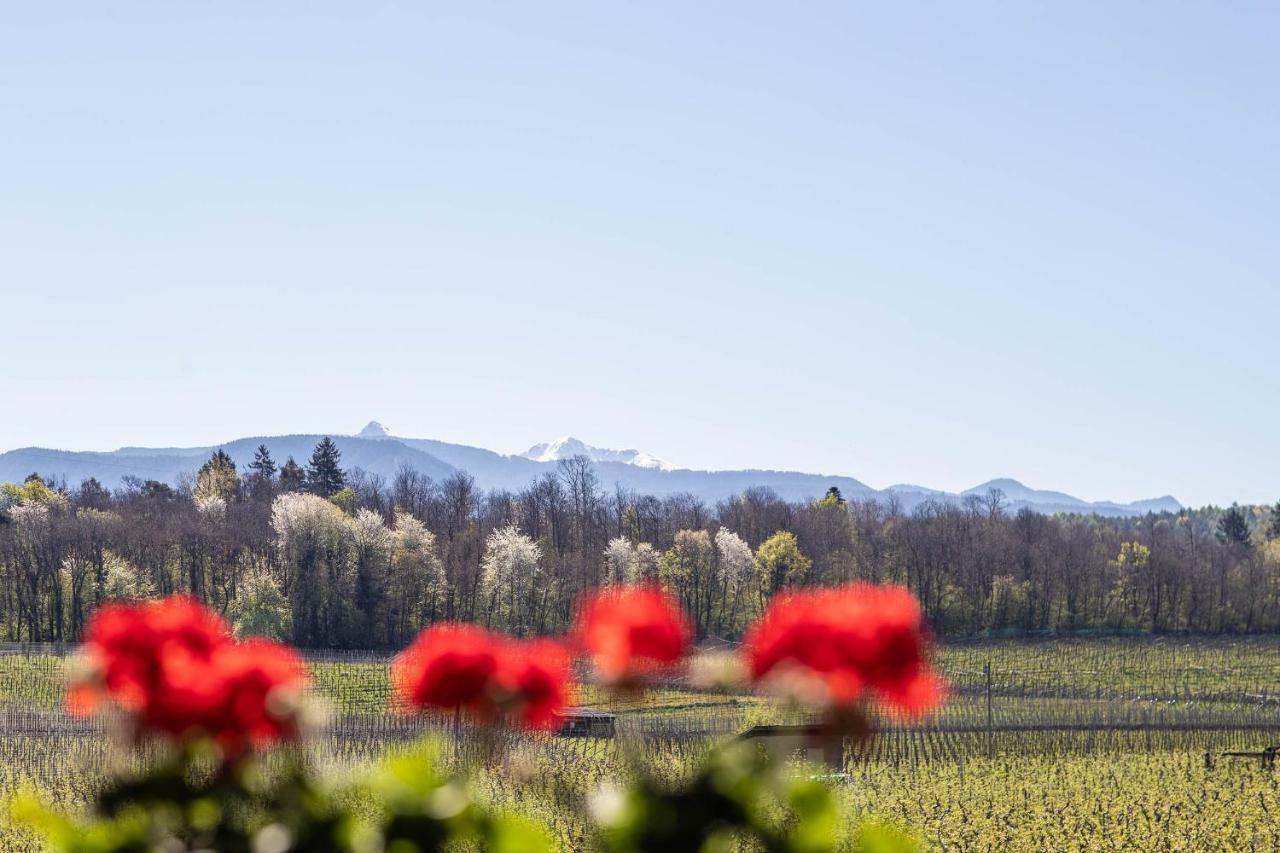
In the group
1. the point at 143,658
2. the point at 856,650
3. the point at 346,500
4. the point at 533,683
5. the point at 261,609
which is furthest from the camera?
the point at 346,500

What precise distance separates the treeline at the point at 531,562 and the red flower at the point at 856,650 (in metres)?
53.5

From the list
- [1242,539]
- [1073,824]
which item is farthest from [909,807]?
[1242,539]

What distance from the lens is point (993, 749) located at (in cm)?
3462

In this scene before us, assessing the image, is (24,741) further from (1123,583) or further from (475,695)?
(1123,583)

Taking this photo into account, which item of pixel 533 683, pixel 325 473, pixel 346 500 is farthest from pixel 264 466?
pixel 533 683

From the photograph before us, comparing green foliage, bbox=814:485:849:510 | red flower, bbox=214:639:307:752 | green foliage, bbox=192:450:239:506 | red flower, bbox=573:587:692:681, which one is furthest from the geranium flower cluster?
green foliage, bbox=814:485:849:510

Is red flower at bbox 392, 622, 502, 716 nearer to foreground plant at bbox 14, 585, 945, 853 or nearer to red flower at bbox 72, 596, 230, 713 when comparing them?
foreground plant at bbox 14, 585, 945, 853

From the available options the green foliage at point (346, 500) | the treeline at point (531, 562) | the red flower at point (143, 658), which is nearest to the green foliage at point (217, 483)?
the treeline at point (531, 562)

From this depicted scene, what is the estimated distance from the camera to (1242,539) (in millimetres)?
101250

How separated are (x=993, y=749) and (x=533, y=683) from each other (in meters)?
34.9

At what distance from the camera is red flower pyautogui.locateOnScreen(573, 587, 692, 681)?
209cm

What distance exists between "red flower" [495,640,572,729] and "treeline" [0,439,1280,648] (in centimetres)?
5317

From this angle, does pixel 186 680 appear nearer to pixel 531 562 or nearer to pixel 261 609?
pixel 261 609

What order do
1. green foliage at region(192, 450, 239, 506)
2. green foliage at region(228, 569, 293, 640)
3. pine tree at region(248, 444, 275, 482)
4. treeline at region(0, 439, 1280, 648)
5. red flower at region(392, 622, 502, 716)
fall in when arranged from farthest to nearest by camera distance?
pine tree at region(248, 444, 275, 482) < green foliage at region(192, 450, 239, 506) < treeline at region(0, 439, 1280, 648) < green foliage at region(228, 569, 293, 640) < red flower at region(392, 622, 502, 716)
